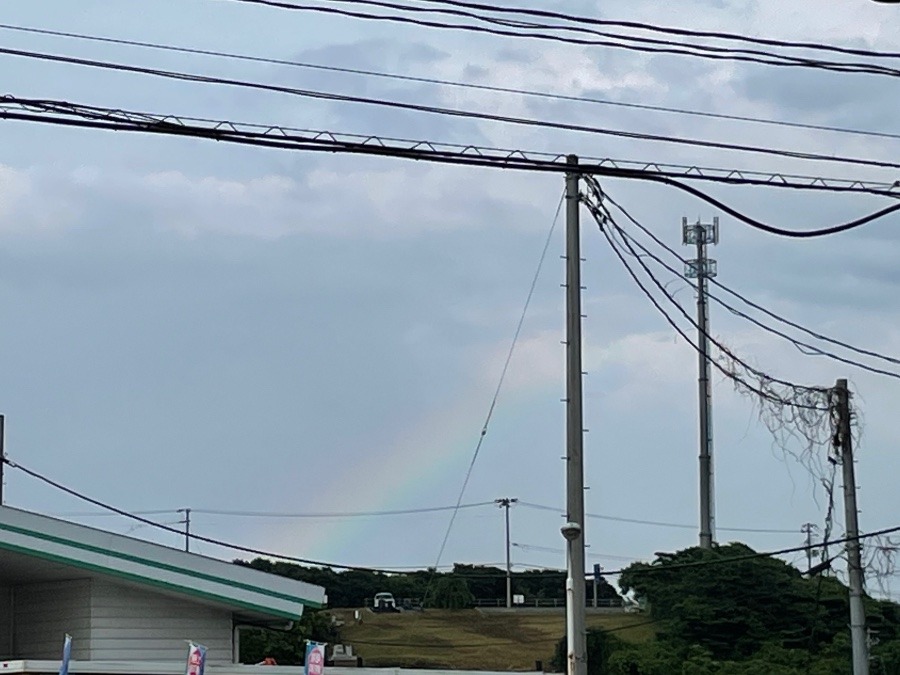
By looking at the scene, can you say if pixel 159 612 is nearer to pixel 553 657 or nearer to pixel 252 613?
pixel 252 613

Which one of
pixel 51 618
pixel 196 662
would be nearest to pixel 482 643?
pixel 51 618

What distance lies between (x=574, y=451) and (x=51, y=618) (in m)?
7.92

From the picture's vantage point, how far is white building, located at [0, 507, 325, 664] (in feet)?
62.9

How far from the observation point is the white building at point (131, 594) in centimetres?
1917

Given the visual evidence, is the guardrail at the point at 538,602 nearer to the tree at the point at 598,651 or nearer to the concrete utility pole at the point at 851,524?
the tree at the point at 598,651

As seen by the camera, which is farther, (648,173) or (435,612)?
(435,612)

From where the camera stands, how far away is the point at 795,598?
174 feet

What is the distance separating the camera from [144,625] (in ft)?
66.8

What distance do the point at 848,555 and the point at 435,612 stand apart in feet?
137

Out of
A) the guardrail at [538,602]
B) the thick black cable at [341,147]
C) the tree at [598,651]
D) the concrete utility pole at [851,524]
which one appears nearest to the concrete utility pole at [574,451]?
the thick black cable at [341,147]

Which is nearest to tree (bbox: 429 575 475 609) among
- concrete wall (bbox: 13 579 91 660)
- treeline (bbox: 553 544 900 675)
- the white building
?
treeline (bbox: 553 544 900 675)

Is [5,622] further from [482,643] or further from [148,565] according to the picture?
[482,643]

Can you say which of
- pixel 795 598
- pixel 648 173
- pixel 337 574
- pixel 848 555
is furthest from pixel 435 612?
pixel 648 173

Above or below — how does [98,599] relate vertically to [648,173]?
below
